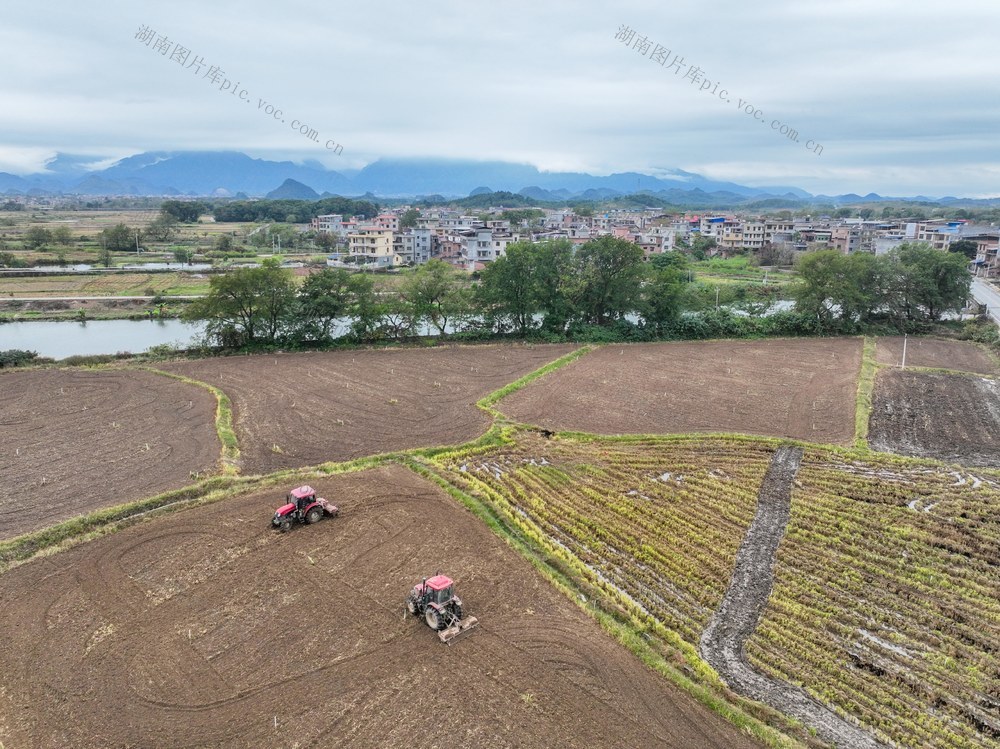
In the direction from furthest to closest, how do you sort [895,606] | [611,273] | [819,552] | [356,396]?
[611,273], [356,396], [819,552], [895,606]

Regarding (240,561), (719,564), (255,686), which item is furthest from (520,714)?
(240,561)

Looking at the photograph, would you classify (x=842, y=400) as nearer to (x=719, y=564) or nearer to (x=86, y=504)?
(x=719, y=564)

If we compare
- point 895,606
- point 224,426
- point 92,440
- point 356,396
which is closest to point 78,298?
point 92,440

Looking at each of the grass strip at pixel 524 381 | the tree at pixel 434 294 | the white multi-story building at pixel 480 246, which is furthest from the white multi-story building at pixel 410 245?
the grass strip at pixel 524 381

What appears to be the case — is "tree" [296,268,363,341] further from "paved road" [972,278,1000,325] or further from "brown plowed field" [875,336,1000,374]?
"paved road" [972,278,1000,325]

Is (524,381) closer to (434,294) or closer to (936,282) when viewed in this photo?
(434,294)

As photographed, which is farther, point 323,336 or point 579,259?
point 579,259
